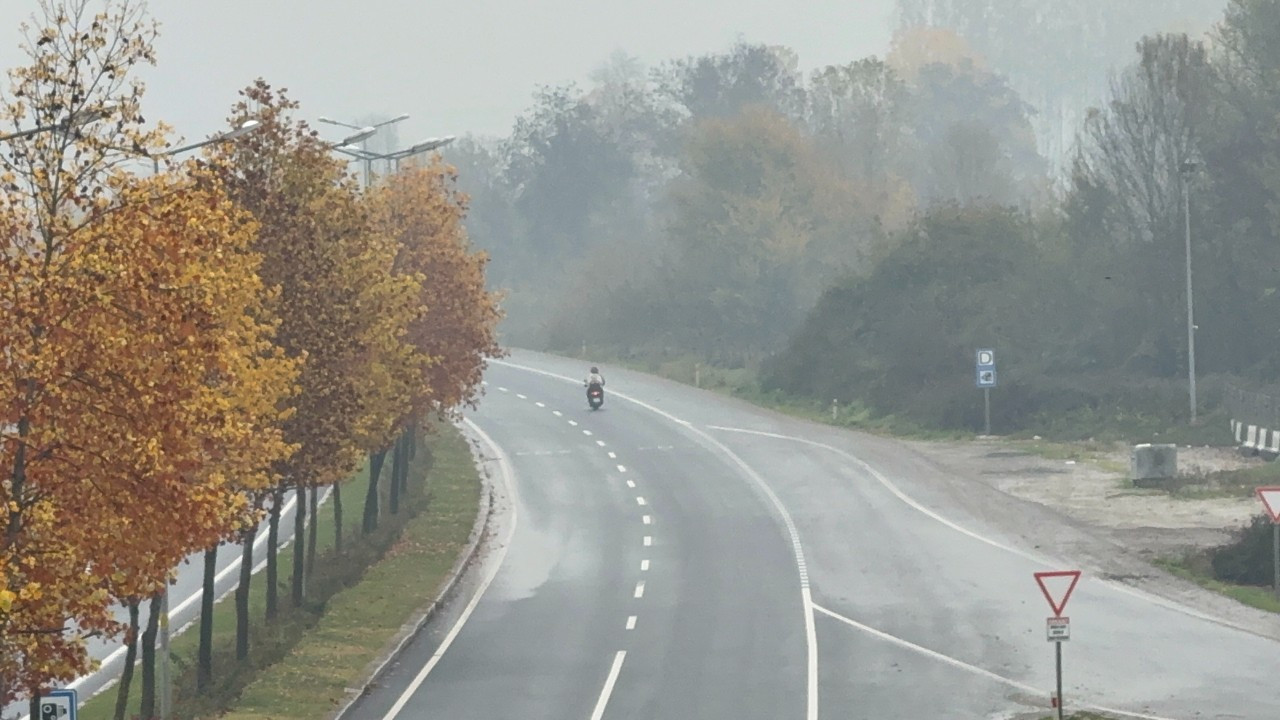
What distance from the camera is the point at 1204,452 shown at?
52781mm

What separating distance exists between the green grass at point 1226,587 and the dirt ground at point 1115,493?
3.98ft

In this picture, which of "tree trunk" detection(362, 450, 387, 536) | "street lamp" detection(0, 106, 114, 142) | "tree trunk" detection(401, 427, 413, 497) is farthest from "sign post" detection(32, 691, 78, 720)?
"tree trunk" detection(401, 427, 413, 497)

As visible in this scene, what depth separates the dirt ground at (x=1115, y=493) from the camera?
40281mm

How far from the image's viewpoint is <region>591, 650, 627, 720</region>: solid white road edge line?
2652 centimetres

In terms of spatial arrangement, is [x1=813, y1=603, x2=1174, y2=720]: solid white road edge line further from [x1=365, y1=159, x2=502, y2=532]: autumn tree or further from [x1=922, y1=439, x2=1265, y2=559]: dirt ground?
[x1=365, y1=159, x2=502, y2=532]: autumn tree

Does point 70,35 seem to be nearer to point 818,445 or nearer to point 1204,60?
point 818,445

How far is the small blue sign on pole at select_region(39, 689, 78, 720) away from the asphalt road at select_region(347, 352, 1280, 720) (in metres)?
9.43

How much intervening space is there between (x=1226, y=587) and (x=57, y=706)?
938 inches

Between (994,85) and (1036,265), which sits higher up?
(994,85)

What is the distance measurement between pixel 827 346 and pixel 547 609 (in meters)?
36.7

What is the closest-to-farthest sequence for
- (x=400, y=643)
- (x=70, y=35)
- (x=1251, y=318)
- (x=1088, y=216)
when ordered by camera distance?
1. (x=70, y=35)
2. (x=400, y=643)
3. (x=1251, y=318)
4. (x=1088, y=216)

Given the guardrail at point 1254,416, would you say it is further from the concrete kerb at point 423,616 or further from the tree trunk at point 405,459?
the tree trunk at point 405,459

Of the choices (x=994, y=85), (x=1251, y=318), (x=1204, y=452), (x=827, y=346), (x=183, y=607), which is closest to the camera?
(x=183, y=607)

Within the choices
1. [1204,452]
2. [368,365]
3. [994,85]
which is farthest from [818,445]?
[994,85]
